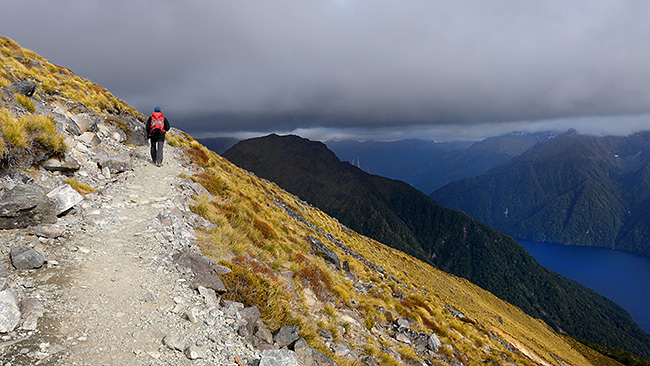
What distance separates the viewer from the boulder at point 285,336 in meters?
6.63

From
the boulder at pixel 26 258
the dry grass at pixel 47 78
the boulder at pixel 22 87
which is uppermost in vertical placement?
the dry grass at pixel 47 78

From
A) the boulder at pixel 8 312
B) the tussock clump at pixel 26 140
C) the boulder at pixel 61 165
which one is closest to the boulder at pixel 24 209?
the tussock clump at pixel 26 140

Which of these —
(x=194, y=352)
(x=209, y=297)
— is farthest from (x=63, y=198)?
(x=194, y=352)

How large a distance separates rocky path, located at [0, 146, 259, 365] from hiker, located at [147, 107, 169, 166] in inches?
346

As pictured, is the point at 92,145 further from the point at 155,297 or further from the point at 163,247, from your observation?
the point at 155,297

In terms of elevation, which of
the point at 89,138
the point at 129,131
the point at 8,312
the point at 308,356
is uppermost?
the point at 129,131

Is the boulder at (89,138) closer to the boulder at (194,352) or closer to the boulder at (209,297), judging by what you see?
the boulder at (209,297)

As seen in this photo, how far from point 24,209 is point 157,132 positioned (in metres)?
11.5

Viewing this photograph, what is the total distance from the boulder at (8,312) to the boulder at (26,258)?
1615mm

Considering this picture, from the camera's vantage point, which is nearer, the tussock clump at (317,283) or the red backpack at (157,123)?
the tussock clump at (317,283)

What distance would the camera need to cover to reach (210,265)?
796 cm

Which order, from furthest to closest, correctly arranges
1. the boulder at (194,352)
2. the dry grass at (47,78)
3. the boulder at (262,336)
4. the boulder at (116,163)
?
the dry grass at (47,78)
the boulder at (116,163)
the boulder at (262,336)
the boulder at (194,352)

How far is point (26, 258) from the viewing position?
594cm

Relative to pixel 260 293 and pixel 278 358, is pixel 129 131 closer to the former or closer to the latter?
pixel 260 293
